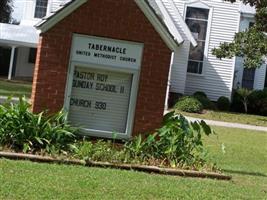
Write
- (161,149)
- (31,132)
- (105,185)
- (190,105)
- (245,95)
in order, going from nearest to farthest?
(105,185) → (31,132) → (161,149) → (190,105) → (245,95)

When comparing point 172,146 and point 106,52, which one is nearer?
point 172,146

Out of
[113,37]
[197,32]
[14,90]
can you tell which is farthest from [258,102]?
[113,37]

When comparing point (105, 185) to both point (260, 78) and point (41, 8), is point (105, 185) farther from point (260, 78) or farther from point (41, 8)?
point (41, 8)

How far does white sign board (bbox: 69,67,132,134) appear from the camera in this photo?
34.9 feet

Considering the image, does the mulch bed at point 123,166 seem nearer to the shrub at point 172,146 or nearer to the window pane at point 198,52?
the shrub at point 172,146

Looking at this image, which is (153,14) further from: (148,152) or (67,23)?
(148,152)

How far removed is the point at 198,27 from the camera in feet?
108

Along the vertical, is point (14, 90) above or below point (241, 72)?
below

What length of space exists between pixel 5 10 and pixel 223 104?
92.3 ft

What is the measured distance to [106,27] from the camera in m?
10.5

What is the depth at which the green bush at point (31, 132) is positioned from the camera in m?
9.62

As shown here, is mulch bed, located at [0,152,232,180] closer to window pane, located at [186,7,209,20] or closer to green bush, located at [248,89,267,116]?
green bush, located at [248,89,267,116]

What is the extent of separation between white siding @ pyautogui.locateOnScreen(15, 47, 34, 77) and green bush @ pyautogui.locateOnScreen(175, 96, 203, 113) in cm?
1609

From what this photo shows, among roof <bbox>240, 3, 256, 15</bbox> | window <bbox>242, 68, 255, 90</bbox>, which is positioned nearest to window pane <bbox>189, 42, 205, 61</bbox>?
roof <bbox>240, 3, 256, 15</bbox>
